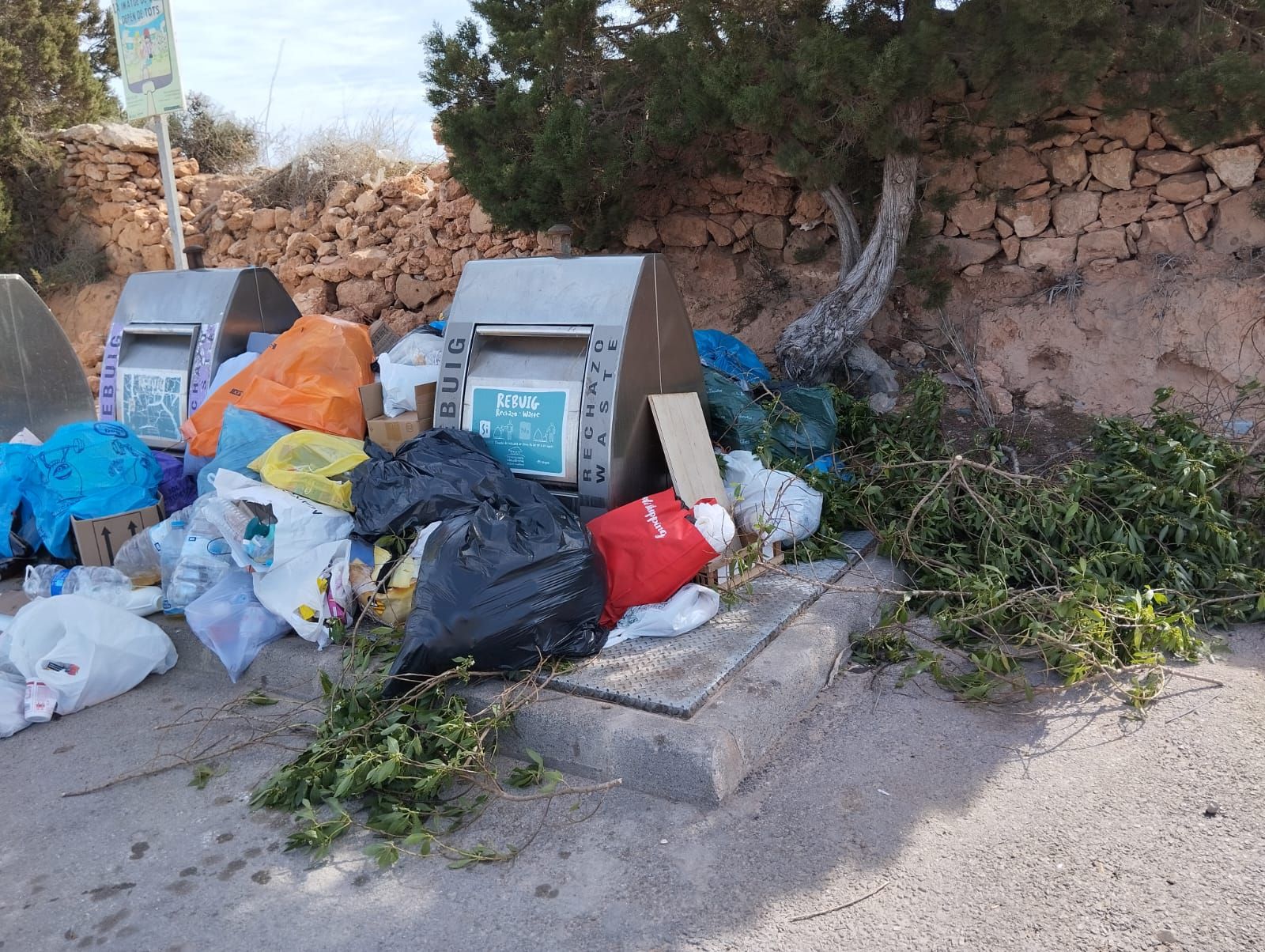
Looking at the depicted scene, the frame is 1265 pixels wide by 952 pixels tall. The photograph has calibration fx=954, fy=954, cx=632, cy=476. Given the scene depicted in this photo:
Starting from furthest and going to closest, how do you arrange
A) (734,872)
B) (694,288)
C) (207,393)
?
(694,288) → (207,393) → (734,872)

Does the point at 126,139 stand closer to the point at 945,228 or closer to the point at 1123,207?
the point at 945,228

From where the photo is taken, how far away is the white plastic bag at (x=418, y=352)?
4531mm

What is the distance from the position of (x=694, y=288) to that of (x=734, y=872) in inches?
176

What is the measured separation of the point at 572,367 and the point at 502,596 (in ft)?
3.76

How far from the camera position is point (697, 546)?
10.6ft

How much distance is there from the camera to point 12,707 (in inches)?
122

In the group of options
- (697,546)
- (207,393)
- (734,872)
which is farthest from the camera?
(207,393)

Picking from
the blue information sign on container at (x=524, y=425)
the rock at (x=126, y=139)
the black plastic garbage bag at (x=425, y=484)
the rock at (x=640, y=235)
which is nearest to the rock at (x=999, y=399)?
the rock at (x=640, y=235)

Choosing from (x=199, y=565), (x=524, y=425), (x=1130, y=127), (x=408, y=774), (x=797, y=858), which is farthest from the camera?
(x=1130, y=127)

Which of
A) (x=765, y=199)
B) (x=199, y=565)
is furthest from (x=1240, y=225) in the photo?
(x=199, y=565)

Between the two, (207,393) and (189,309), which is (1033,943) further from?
(189,309)

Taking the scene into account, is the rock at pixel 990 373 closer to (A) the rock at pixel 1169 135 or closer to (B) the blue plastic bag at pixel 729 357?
(B) the blue plastic bag at pixel 729 357

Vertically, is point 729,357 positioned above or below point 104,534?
above

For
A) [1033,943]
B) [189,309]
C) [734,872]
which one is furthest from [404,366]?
[1033,943]
